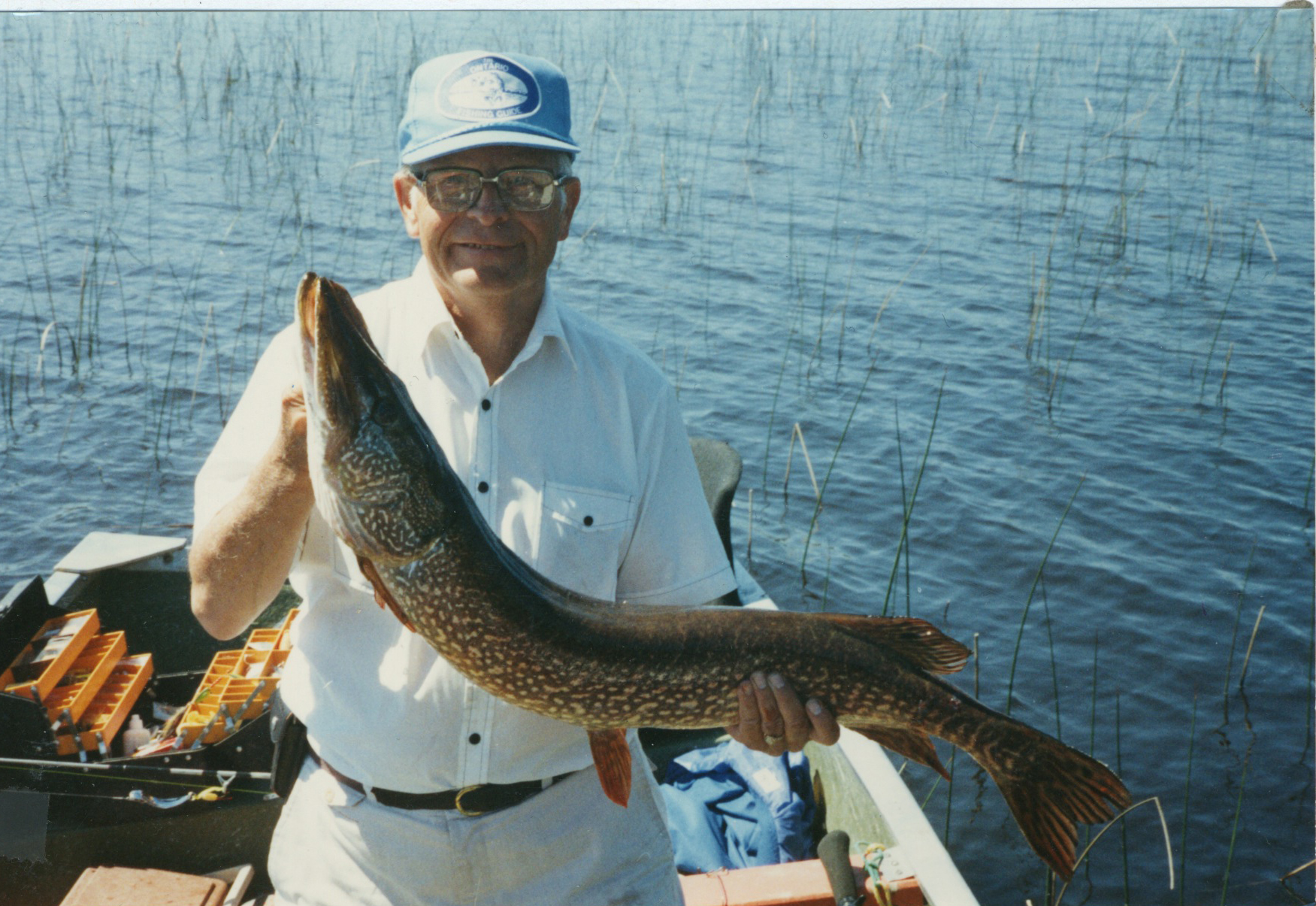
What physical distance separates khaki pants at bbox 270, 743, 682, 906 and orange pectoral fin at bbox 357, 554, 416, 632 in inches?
16.9

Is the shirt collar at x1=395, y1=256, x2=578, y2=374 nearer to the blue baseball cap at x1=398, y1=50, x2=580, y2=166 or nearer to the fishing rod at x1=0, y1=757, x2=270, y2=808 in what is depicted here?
the blue baseball cap at x1=398, y1=50, x2=580, y2=166

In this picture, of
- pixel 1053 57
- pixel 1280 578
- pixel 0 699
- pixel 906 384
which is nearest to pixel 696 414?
pixel 906 384

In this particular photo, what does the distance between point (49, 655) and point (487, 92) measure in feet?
9.97

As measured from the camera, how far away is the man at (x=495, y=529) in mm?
2266

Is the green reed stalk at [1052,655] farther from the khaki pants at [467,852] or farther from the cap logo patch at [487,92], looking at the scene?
the cap logo patch at [487,92]

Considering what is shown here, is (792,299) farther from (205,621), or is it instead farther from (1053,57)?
(1053,57)

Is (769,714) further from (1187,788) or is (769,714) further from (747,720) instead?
(1187,788)

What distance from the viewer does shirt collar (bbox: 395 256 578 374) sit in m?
2.38

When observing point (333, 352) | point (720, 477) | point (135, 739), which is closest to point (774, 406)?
point (720, 477)

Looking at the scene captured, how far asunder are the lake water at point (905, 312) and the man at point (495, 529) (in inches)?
110

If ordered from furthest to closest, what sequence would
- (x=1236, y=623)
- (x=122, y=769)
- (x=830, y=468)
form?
(x=830, y=468) → (x=1236, y=623) → (x=122, y=769)

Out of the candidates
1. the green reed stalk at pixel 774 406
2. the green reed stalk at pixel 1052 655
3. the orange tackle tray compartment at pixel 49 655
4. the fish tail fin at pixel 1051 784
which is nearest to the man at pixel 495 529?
the fish tail fin at pixel 1051 784

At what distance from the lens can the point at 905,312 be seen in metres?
10.4

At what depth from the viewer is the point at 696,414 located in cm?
855
